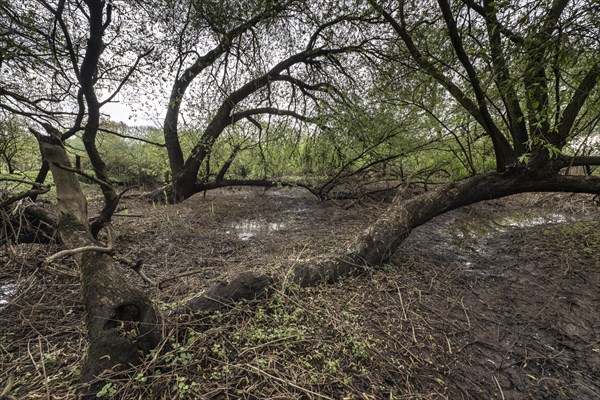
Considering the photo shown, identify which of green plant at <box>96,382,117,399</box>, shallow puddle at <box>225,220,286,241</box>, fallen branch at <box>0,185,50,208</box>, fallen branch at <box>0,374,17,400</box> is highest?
fallen branch at <box>0,185,50,208</box>

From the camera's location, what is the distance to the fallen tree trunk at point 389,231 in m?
2.11

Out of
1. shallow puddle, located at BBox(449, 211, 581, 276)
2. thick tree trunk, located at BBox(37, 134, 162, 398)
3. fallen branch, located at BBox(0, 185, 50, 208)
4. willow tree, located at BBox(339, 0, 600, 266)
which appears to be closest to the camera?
thick tree trunk, located at BBox(37, 134, 162, 398)

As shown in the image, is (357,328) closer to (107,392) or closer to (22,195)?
(107,392)

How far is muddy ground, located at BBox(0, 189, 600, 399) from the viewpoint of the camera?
1.48 meters

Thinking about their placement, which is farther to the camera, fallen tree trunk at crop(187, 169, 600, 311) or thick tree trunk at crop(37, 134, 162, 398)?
fallen tree trunk at crop(187, 169, 600, 311)

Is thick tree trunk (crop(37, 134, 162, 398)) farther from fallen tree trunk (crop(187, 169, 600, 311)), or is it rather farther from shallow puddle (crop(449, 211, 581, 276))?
shallow puddle (crop(449, 211, 581, 276))

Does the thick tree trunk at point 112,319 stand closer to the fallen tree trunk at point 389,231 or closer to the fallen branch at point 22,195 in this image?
the fallen tree trunk at point 389,231

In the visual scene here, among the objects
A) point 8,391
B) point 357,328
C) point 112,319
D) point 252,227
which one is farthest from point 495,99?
point 8,391

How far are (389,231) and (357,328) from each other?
1553 millimetres

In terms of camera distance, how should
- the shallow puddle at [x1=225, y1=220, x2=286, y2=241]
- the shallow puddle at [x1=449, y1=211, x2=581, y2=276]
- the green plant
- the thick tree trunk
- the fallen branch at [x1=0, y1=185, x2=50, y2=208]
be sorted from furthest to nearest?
the shallow puddle at [x1=225, y1=220, x2=286, y2=241] → the shallow puddle at [x1=449, y1=211, x2=581, y2=276] → the fallen branch at [x1=0, y1=185, x2=50, y2=208] → the thick tree trunk → the green plant

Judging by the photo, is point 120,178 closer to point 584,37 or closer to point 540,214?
point 584,37

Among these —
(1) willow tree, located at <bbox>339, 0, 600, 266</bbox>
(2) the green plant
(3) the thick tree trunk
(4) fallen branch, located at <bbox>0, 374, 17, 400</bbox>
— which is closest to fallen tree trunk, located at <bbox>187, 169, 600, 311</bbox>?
(1) willow tree, located at <bbox>339, 0, 600, 266</bbox>

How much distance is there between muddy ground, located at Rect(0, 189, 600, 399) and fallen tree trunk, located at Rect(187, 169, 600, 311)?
0.13 metres

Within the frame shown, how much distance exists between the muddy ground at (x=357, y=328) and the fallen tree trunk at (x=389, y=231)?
13cm
